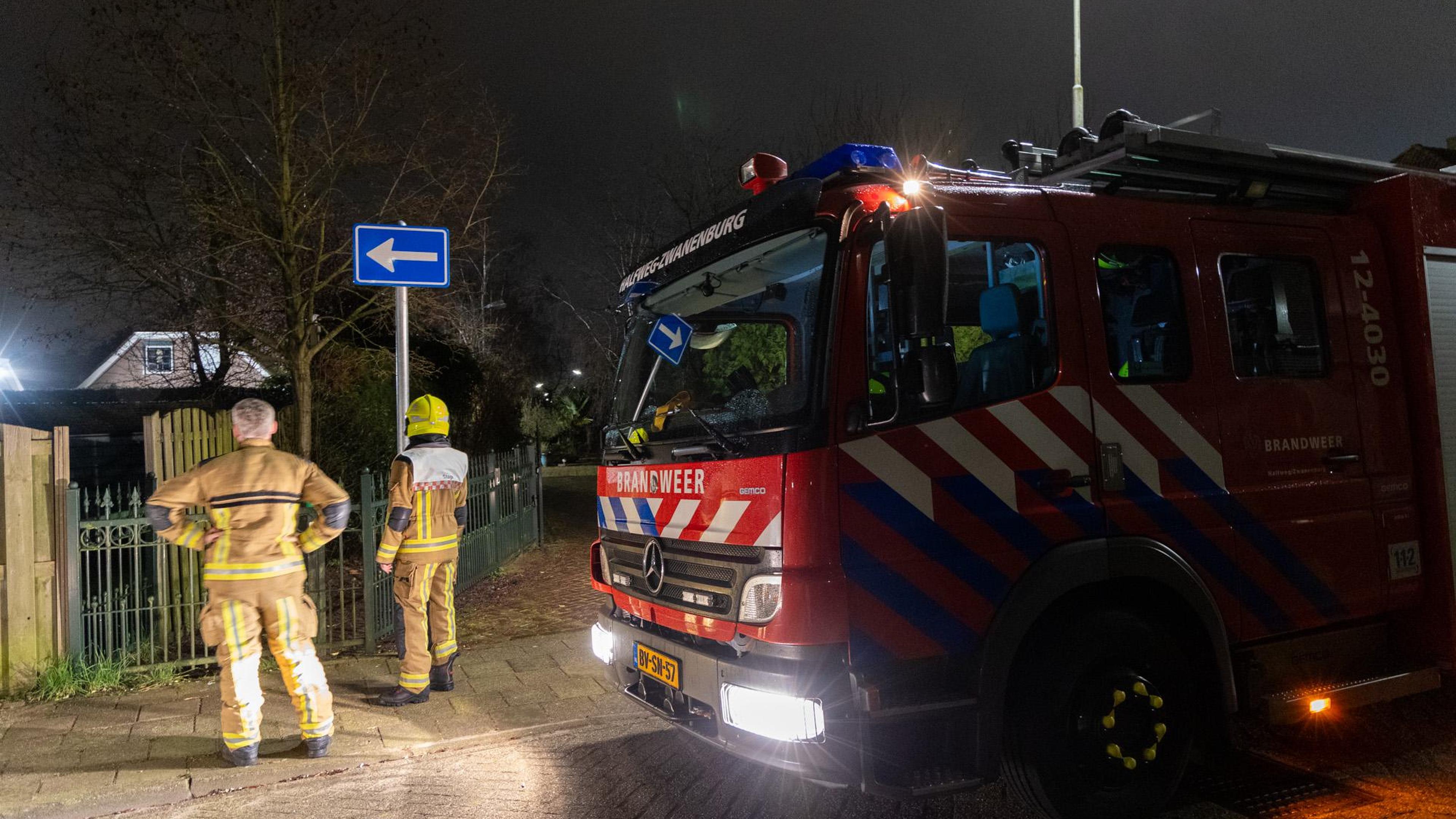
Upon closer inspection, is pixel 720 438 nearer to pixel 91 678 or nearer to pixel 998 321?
pixel 998 321

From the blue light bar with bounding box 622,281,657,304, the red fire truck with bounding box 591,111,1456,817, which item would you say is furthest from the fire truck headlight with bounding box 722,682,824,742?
the blue light bar with bounding box 622,281,657,304

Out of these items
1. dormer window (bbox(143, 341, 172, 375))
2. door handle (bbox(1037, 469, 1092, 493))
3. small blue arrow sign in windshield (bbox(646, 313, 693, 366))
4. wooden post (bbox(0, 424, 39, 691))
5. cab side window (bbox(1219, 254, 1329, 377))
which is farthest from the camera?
dormer window (bbox(143, 341, 172, 375))

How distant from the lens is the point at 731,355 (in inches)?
163

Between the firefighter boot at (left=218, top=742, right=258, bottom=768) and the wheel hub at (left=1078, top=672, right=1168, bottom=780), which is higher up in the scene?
the wheel hub at (left=1078, top=672, right=1168, bottom=780)

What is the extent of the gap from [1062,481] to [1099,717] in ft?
3.12

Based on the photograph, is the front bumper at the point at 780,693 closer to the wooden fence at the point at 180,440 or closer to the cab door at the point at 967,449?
the cab door at the point at 967,449

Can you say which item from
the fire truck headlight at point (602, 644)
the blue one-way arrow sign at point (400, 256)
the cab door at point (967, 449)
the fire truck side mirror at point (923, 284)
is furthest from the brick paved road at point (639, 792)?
the blue one-way arrow sign at point (400, 256)

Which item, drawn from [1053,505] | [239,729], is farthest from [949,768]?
[239,729]

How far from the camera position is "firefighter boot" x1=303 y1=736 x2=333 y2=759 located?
4.73m

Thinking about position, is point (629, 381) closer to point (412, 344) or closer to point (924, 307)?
point (924, 307)

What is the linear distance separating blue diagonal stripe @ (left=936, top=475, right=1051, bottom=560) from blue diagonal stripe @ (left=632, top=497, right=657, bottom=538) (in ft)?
4.17

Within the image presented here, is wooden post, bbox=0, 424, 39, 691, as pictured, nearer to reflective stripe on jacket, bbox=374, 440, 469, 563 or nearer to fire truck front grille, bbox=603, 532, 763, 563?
reflective stripe on jacket, bbox=374, 440, 469, 563

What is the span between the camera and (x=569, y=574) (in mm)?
10305

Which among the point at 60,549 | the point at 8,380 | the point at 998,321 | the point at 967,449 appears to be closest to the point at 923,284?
the point at 967,449
